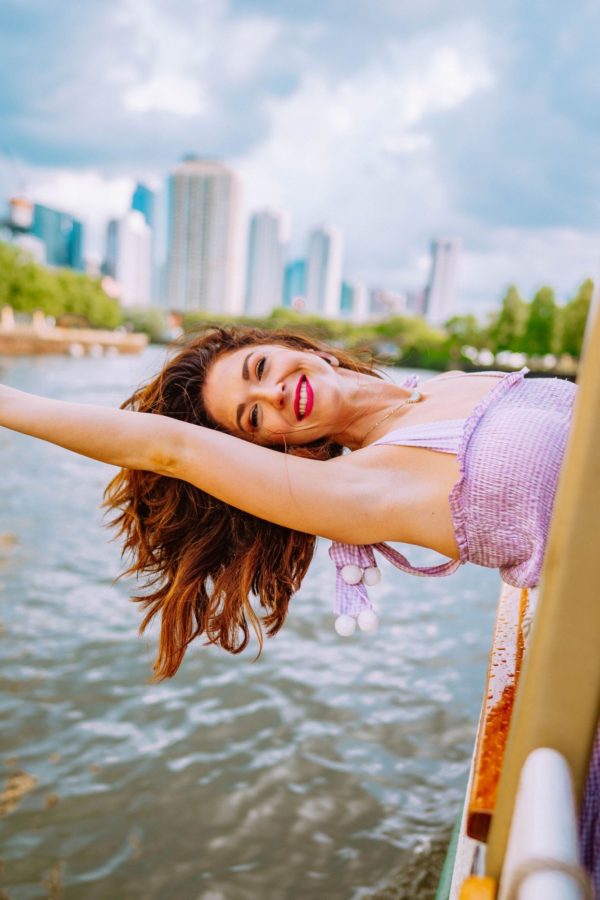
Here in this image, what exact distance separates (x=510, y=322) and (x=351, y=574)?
56424 mm

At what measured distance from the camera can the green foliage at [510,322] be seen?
5556 centimetres

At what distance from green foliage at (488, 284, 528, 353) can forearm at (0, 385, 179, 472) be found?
55213mm

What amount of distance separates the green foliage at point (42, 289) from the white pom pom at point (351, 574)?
192 feet

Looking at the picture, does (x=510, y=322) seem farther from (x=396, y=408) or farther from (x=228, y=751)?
(x=396, y=408)

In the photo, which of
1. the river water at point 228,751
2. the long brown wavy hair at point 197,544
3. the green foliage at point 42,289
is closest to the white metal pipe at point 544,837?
the long brown wavy hair at point 197,544

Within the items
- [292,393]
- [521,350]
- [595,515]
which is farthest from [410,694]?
[521,350]

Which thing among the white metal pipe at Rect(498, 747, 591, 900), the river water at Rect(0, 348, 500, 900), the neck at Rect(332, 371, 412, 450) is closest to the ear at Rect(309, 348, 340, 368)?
the neck at Rect(332, 371, 412, 450)

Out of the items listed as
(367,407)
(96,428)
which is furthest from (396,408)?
(96,428)

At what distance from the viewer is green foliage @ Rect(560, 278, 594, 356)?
46.4 metres

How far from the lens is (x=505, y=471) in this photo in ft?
6.20

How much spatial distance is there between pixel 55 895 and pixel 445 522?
9.81ft

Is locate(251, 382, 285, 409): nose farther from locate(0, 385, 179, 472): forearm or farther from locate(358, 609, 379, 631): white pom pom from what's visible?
locate(358, 609, 379, 631): white pom pom

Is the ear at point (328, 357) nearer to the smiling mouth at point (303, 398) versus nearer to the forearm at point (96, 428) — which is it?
the smiling mouth at point (303, 398)

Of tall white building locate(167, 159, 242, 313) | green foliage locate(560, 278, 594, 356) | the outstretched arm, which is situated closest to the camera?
the outstretched arm
